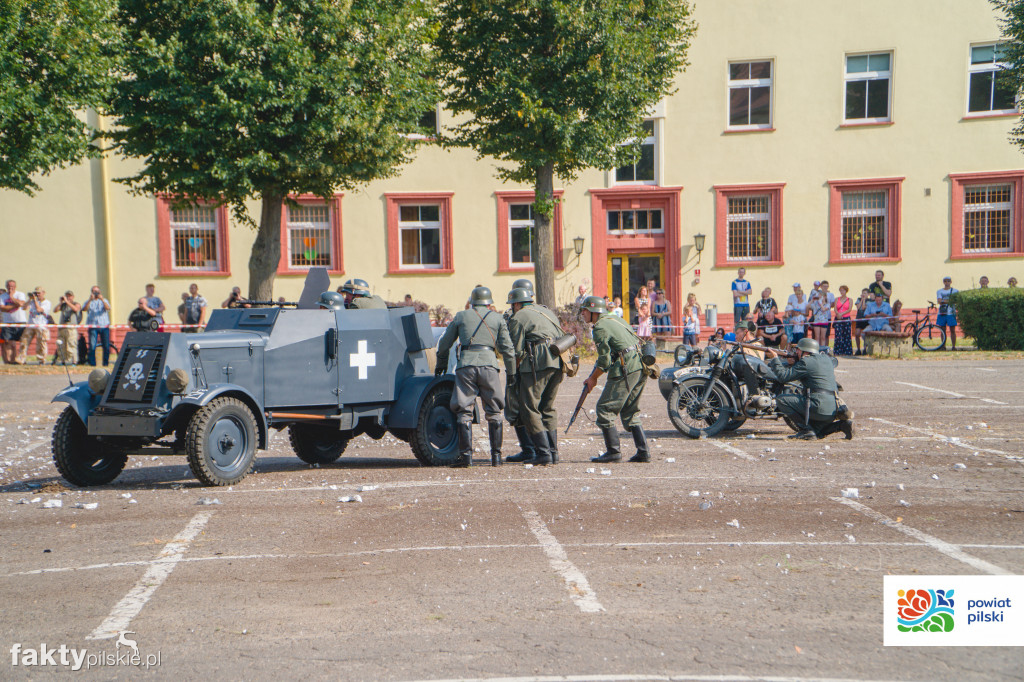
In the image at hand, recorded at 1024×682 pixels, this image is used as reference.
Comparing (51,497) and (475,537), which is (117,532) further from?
(475,537)

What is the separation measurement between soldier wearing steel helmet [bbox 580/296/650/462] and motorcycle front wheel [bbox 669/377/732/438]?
1.89m

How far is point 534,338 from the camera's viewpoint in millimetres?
10492

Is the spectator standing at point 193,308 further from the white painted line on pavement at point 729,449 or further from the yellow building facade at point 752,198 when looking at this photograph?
the white painted line on pavement at point 729,449

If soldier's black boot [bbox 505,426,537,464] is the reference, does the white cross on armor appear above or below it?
above

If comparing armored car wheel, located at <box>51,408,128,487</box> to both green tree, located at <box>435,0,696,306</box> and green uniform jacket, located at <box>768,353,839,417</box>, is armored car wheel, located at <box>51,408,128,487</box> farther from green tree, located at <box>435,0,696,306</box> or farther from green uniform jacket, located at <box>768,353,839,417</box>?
green tree, located at <box>435,0,696,306</box>

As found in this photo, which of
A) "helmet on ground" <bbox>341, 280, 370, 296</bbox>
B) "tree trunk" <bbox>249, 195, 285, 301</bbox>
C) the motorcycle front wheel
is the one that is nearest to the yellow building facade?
"tree trunk" <bbox>249, 195, 285, 301</bbox>

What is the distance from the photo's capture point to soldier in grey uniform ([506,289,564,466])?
34.2ft

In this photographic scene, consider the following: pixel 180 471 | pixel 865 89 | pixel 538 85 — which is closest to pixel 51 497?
pixel 180 471

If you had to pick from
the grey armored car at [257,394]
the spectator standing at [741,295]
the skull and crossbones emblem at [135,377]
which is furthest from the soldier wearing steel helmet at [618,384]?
the spectator standing at [741,295]

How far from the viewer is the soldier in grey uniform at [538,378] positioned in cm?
1044

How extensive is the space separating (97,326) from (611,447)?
1578cm

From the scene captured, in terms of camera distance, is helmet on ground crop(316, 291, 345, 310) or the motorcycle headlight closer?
the motorcycle headlight

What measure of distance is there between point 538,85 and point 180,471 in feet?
45.3

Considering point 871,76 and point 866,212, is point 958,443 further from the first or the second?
point 871,76
